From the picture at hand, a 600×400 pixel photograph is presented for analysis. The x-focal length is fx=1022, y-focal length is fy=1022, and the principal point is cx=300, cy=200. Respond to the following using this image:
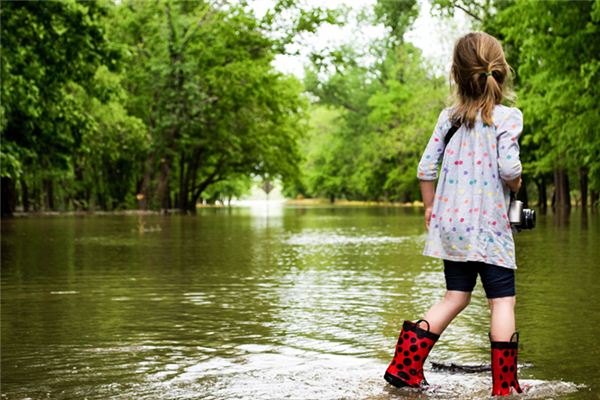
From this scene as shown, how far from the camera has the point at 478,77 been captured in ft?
16.8

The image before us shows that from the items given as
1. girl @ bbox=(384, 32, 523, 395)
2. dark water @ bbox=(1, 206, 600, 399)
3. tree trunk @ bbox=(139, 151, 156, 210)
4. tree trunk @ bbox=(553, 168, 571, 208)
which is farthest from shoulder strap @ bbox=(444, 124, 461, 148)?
tree trunk @ bbox=(553, 168, 571, 208)

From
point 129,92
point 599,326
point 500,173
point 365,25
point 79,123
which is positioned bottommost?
point 599,326

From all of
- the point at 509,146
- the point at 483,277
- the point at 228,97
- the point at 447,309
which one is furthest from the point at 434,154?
the point at 228,97

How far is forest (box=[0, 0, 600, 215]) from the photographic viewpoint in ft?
84.2

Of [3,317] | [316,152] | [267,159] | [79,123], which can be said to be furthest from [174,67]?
[316,152]

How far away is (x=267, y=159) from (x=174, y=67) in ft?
44.3

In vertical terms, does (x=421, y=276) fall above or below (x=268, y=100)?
below

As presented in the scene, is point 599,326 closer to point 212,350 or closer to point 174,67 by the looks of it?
point 212,350

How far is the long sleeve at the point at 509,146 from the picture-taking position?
4.95 metres

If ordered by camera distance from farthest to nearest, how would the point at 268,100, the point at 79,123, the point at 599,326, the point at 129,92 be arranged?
1. the point at 129,92
2. the point at 268,100
3. the point at 79,123
4. the point at 599,326

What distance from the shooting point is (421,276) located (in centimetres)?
1229

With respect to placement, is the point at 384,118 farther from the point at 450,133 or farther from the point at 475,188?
the point at 475,188

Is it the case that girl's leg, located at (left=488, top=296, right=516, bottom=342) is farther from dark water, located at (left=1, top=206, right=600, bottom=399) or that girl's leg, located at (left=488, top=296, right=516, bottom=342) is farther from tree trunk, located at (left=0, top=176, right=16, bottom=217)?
tree trunk, located at (left=0, top=176, right=16, bottom=217)

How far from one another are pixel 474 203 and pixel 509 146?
33 centimetres
